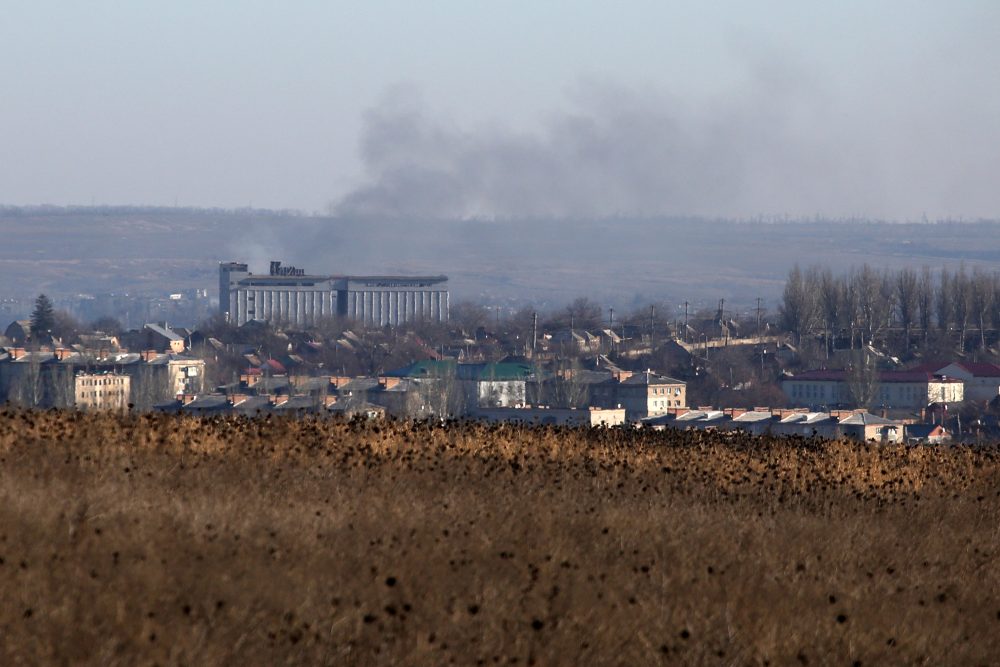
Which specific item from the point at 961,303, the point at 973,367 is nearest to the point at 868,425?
the point at 973,367

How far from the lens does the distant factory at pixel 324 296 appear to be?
6752 inches

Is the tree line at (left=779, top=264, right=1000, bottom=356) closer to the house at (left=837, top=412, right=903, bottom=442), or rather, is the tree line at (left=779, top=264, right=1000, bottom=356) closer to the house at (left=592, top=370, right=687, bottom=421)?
the house at (left=592, top=370, right=687, bottom=421)

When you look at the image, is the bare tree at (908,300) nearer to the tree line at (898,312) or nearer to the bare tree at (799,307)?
the tree line at (898,312)

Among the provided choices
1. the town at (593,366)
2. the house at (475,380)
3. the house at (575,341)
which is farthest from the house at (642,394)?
the house at (575,341)

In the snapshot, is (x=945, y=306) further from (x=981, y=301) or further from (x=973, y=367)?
(x=973, y=367)

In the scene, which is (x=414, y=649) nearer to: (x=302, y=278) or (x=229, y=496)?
(x=229, y=496)

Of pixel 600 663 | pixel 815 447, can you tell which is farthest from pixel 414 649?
pixel 815 447

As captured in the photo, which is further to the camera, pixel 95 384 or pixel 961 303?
pixel 961 303

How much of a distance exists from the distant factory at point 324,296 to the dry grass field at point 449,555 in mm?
152609

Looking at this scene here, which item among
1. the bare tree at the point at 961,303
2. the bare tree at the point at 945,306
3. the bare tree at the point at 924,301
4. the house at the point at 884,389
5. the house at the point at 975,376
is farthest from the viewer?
the bare tree at the point at 924,301

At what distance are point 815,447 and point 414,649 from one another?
8.72 metres

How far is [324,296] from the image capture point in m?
178

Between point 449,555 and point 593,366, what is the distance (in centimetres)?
8748

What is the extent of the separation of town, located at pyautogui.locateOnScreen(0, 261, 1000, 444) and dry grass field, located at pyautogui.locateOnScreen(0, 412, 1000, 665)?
3797 cm
